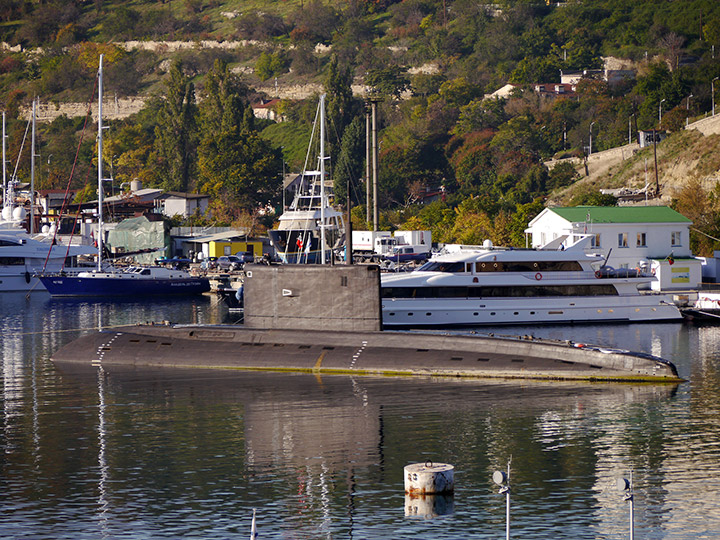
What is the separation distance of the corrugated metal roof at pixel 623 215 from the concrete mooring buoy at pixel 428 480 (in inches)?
1920

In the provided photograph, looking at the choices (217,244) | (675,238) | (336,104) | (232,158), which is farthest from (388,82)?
(675,238)

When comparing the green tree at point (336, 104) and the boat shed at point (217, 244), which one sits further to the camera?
the green tree at point (336, 104)

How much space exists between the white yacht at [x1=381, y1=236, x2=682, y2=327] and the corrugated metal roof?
10.6 metres

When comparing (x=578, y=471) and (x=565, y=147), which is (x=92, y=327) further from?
(x=565, y=147)

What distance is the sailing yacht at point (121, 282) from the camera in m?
81.3

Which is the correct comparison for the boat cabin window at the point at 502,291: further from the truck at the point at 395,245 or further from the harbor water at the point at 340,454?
the truck at the point at 395,245

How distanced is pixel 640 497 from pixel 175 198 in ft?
351

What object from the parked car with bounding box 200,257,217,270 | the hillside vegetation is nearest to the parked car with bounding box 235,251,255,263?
the parked car with bounding box 200,257,217,270

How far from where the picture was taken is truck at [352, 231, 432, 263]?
87312 mm

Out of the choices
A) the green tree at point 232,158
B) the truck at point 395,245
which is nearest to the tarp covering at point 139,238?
the green tree at point 232,158

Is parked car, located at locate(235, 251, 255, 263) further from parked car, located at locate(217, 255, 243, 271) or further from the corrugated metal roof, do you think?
the corrugated metal roof

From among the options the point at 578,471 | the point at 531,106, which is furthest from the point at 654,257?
the point at 531,106

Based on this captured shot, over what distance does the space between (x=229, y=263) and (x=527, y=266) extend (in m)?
38.0

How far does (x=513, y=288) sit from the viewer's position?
59812mm
